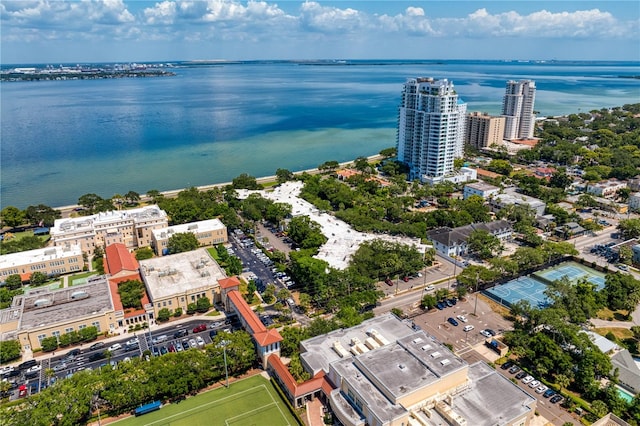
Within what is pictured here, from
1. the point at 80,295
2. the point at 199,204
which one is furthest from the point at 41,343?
the point at 199,204

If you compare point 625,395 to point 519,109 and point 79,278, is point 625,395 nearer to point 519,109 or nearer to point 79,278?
point 79,278

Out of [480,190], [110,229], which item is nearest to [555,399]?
[480,190]

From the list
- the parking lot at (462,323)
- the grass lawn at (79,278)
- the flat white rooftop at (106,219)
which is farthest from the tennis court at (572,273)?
the grass lawn at (79,278)

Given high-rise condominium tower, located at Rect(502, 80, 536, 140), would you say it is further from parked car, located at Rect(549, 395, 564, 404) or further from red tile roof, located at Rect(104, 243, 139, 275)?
red tile roof, located at Rect(104, 243, 139, 275)

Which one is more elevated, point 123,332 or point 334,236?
point 334,236

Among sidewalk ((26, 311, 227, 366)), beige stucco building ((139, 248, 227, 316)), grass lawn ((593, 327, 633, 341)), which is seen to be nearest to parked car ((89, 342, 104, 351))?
sidewalk ((26, 311, 227, 366))
